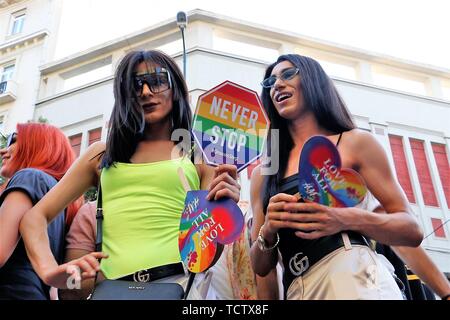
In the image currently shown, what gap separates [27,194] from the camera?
1047mm

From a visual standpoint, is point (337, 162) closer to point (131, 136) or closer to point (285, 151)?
point (285, 151)

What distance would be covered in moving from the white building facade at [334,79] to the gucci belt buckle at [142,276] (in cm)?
61

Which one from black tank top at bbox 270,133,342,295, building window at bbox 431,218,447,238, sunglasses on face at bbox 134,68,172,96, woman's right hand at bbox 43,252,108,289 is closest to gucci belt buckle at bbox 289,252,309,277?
black tank top at bbox 270,133,342,295

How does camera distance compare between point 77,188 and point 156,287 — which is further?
point 77,188

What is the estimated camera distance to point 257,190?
1.07 metres

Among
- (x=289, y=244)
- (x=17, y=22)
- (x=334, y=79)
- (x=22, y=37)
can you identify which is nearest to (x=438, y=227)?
(x=334, y=79)

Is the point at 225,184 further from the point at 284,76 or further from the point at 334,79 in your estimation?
the point at 334,79

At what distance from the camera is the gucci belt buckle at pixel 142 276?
0.89 metres

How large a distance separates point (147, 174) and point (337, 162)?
467mm

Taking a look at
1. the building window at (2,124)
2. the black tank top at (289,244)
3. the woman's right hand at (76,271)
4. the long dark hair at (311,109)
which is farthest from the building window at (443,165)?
the building window at (2,124)

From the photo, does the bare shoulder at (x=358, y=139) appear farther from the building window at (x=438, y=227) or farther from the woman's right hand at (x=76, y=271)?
the building window at (x=438, y=227)

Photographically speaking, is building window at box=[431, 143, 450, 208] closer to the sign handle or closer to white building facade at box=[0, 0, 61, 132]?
the sign handle

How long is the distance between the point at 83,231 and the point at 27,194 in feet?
0.69
